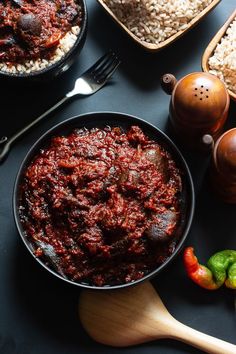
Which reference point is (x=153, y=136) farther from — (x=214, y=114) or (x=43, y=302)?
(x=43, y=302)

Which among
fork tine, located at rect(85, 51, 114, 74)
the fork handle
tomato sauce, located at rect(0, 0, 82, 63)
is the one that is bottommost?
fork tine, located at rect(85, 51, 114, 74)

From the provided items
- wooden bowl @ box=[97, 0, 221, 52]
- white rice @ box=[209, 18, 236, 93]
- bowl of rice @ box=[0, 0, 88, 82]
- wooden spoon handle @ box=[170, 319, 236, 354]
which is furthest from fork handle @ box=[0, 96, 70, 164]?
wooden spoon handle @ box=[170, 319, 236, 354]

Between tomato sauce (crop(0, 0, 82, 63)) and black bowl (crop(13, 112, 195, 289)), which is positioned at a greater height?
tomato sauce (crop(0, 0, 82, 63))

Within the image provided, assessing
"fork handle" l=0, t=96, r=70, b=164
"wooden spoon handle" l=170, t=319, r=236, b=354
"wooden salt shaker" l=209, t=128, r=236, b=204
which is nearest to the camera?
"wooden salt shaker" l=209, t=128, r=236, b=204

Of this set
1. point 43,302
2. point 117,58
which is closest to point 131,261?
point 43,302

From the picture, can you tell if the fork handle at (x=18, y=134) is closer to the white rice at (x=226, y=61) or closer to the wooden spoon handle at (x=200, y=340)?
the white rice at (x=226, y=61)

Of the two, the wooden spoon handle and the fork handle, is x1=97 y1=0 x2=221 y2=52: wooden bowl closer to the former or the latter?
the fork handle

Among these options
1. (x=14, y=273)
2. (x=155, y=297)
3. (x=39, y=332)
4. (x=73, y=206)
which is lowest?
(x=155, y=297)

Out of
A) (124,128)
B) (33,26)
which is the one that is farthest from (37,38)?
(124,128)
